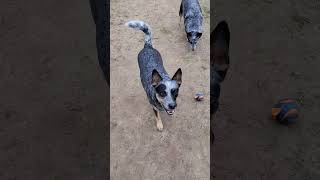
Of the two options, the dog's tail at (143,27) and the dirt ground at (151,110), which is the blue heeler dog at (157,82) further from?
the dirt ground at (151,110)

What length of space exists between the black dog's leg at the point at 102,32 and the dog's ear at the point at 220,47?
2.59 metres

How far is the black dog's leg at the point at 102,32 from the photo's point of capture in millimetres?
9765

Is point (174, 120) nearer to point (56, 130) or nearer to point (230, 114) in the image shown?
point (230, 114)

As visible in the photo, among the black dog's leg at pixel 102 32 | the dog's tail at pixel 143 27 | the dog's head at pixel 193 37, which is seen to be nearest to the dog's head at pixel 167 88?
the dog's tail at pixel 143 27

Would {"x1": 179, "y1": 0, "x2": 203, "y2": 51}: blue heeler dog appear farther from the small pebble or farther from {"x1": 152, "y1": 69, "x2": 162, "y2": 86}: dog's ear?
{"x1": 152, "y1": 69, "x2": 162, "y2": 86}: dog's ear

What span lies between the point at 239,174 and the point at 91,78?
400 centimetres

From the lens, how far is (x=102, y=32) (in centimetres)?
1034

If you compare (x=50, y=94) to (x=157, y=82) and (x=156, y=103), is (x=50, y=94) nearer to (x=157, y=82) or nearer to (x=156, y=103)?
(x=156, y=103)

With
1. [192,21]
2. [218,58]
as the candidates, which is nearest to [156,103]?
[218,58]

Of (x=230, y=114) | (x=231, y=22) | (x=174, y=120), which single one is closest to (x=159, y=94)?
(x=174, y=120)

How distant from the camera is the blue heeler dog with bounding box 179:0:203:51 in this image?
1006 cm

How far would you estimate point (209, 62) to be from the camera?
33.8ft

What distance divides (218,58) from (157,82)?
172 cm

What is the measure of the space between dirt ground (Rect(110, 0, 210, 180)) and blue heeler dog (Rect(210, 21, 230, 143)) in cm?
29
